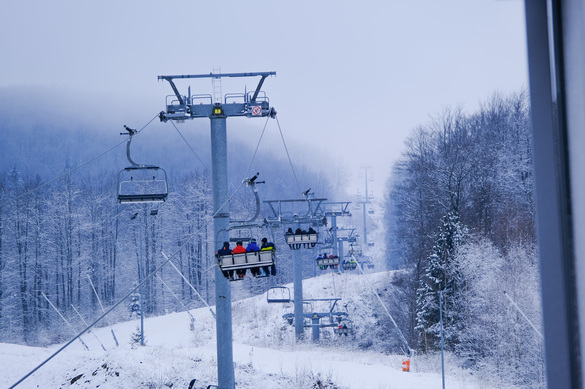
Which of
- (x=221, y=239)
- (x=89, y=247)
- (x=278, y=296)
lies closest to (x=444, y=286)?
(x=278, y=296)

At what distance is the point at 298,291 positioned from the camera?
607 inches

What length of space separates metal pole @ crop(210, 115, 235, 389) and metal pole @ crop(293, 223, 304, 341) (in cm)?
877

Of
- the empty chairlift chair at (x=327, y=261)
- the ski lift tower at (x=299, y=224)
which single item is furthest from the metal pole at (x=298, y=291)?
the empty chairlift chair at (x=327, y=261)

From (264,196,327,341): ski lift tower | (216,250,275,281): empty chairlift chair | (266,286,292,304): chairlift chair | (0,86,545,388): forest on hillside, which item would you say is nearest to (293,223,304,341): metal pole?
(264,196,327,341): ski lift tower

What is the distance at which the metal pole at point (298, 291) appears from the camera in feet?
49.8

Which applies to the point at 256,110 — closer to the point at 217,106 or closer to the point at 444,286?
the point at 217,106

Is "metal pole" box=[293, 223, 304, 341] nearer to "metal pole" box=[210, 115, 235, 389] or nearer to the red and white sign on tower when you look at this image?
"metal pole" box=[210, 115, 235, 389]

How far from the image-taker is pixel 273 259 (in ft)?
17.7

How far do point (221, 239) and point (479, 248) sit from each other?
1235 centimetres

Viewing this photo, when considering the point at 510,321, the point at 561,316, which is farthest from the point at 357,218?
the point at 561,316

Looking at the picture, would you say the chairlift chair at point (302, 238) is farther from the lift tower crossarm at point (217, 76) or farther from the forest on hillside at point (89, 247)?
the forest on hillside at point (89, 247)

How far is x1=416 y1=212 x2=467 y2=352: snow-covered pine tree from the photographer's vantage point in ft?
52.4

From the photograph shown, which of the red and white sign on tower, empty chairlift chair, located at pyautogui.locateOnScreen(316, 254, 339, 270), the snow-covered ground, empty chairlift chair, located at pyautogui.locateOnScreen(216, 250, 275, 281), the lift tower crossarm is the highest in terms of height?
the lift tower crossarm

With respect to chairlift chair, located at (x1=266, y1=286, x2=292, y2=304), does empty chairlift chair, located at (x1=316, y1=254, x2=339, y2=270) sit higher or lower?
higher
